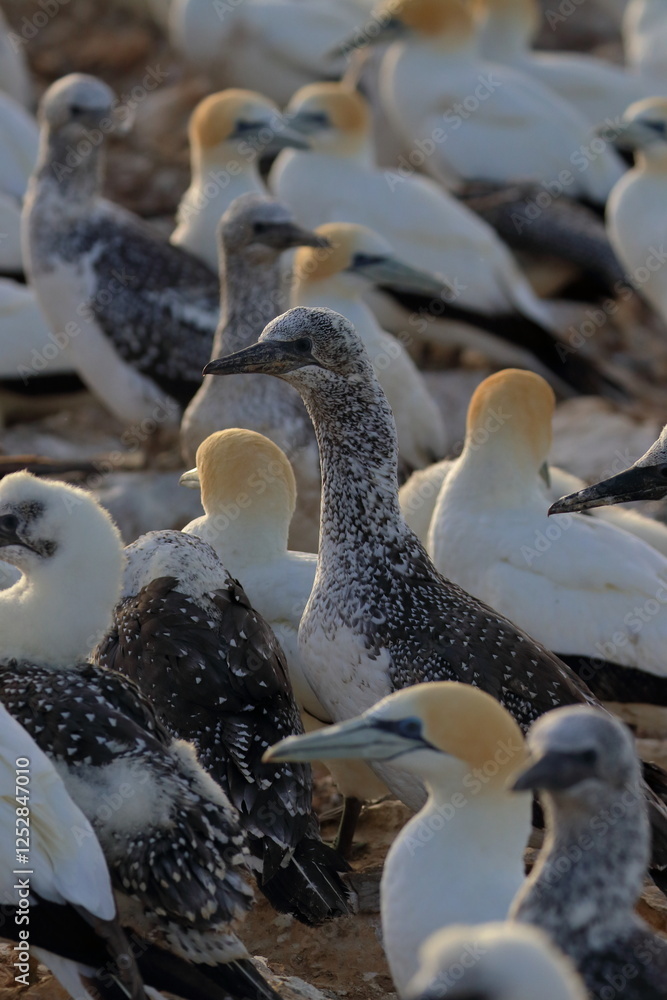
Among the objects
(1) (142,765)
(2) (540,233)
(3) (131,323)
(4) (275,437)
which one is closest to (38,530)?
(1) (142,765)

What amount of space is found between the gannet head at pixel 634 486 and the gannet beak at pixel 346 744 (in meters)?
1.68

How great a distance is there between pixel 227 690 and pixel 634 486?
4.92 feet

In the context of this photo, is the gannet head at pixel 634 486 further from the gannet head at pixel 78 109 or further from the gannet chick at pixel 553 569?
the gannet head at pixel 78 109

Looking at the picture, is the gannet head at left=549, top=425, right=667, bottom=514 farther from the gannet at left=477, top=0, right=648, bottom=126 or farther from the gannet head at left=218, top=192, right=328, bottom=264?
the gannet at left=477, top=0, right=648, bottom=126

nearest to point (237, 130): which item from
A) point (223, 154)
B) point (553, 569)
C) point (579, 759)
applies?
point (223, 154)

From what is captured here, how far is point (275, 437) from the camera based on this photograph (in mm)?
6969

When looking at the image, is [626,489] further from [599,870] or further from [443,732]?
[599,870]

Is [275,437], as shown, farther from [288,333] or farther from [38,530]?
[38,530]

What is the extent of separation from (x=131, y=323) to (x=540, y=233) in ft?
12.2

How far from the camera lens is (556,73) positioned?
13.1 m

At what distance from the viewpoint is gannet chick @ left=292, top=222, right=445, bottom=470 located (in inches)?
302

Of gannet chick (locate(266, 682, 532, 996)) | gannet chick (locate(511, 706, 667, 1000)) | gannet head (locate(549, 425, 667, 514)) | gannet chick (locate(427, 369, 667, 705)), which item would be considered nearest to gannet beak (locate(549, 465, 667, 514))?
gannet head (locate(549, 425, 667, 514))

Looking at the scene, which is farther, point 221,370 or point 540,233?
point 540,233

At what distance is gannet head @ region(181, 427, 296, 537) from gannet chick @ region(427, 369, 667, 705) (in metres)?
0.71
